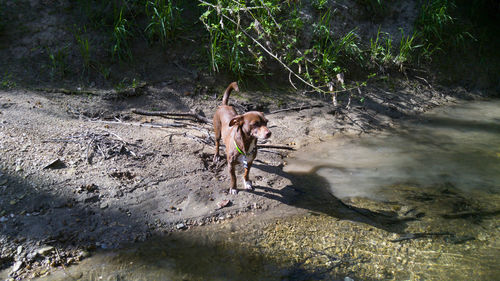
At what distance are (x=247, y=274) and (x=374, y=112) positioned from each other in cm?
440

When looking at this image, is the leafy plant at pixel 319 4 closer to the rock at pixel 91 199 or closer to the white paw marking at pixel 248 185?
the white paw marking at pixel 248 185

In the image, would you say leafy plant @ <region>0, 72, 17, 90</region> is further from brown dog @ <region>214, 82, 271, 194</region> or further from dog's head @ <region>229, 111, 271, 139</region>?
dog's head @ <region>229, 111, 271, 139</region>

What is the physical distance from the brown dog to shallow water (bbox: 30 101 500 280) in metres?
0.58

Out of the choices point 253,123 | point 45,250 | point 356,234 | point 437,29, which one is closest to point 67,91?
point 45,250

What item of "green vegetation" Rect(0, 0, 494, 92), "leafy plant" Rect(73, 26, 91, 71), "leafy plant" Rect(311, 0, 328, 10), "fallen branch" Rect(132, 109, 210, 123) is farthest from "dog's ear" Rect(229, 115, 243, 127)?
"leafy plant" Rect(311, 0, 328, 10)

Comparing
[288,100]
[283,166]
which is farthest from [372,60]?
[283,166]

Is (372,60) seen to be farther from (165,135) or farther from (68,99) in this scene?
(68,99)

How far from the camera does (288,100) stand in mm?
6387

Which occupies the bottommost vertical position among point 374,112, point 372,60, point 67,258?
point 67,258

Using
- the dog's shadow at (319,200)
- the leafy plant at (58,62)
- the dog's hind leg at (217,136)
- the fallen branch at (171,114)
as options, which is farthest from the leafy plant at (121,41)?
the dog's shadow at (319,200)

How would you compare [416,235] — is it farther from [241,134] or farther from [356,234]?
[241,134]

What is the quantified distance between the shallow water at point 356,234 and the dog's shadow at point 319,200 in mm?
18

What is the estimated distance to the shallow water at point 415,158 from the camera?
4451 mm

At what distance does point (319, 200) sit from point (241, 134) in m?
1.24
